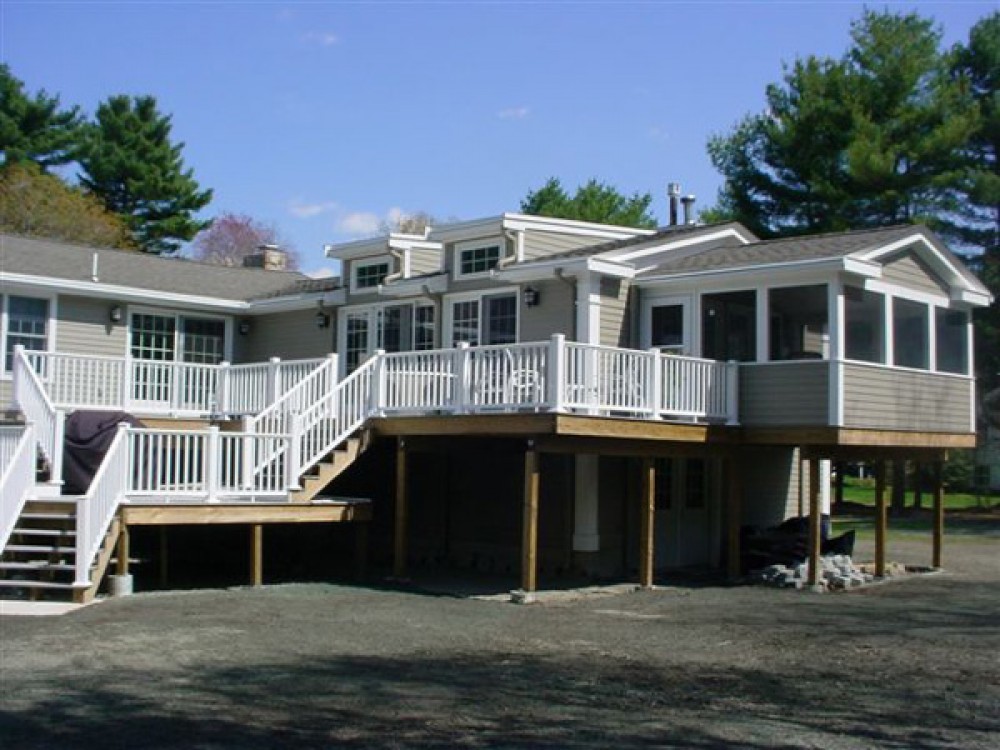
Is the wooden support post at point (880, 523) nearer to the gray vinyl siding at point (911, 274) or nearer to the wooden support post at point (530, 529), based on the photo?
the gray vinyl siding at point (911, 274)

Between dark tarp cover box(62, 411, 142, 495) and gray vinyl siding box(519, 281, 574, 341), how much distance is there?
20.4 feet

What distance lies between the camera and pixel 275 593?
14695 mm

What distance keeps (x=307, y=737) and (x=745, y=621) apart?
7077mm

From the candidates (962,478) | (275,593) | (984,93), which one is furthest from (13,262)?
(962,478)

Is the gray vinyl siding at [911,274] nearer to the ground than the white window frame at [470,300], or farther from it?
farther from it

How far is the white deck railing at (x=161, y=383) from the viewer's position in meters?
18.6

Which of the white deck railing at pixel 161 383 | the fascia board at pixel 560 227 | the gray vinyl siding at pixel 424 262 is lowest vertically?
the white deck railing at pixel 161 383

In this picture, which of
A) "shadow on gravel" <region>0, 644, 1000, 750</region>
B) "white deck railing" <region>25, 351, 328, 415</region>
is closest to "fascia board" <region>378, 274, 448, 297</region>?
"white deck railing" <region>25, 351, 328, 415</region>

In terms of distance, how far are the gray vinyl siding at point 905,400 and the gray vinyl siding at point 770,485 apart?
3.07 m

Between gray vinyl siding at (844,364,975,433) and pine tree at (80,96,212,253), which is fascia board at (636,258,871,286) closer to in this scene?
gray vinyl siding at (844,364,975,433)

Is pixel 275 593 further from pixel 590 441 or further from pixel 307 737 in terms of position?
pixel 307 737

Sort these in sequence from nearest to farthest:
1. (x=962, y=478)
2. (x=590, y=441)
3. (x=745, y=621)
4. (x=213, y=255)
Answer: (x=745, y=621)
(x=590, y=441)
(x=962, y=478)
(x=213, y=255)

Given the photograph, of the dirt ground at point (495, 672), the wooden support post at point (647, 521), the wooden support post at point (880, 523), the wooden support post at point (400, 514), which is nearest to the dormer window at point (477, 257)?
the wooden support post at point (400, 514)

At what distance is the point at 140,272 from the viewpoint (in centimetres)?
2253
